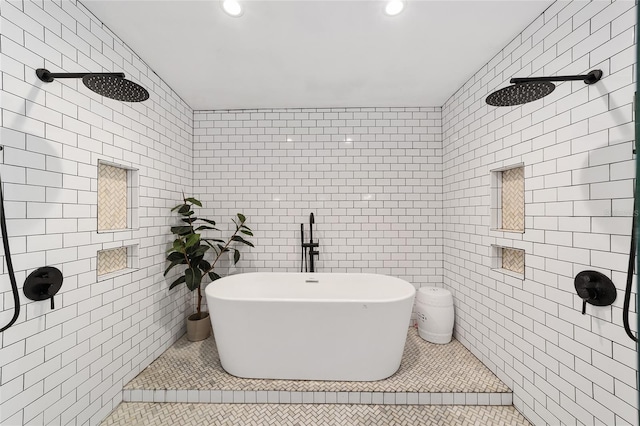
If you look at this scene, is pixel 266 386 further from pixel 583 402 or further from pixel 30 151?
pixel 30 151

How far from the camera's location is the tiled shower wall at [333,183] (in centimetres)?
297

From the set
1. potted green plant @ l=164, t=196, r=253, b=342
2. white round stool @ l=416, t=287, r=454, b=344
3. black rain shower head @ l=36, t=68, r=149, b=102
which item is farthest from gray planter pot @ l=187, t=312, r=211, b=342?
white round stool @ l=416, t=287, r=454, b=344

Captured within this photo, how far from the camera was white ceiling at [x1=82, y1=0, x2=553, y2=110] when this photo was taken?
161cm

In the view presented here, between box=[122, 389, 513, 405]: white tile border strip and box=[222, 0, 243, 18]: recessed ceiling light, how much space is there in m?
2.67

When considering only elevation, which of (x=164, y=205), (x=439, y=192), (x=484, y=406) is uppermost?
(x=439, y=192)

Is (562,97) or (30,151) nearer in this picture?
(30,151)

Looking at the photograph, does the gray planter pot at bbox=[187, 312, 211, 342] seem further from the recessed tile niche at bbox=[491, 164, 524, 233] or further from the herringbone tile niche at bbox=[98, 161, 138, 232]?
the recessed tile niche at bbox=[491, 164, 524, 233]

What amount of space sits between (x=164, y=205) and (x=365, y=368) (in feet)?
7.72

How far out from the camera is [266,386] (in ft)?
6.39

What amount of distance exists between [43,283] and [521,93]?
279 cm

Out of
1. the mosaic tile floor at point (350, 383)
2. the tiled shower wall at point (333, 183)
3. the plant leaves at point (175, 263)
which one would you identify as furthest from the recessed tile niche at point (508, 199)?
the plant leaves at point (175, 263)

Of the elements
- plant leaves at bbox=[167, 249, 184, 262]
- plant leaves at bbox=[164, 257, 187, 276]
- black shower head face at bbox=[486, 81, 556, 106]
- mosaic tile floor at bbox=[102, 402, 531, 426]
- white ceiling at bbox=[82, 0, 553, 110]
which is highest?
white ceiling at bbox=[82, 0, 553, 110]

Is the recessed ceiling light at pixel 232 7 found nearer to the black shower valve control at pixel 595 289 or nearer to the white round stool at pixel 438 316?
the black shower valve control at pixel 595 289

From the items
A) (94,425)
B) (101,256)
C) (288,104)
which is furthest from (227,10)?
(94,425)
